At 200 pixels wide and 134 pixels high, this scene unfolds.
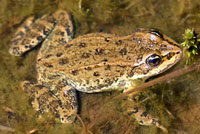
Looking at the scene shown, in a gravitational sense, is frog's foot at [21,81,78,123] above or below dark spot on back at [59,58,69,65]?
below

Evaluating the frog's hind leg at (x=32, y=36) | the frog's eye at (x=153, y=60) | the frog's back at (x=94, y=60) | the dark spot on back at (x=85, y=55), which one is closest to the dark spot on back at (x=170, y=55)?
the frog's eye at (x=153, y=60)

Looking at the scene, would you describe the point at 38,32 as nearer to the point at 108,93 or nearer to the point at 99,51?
the point at 99,51

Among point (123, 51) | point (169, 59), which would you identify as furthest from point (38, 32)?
point (169, 59)

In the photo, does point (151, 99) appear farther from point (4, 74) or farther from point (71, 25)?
point (4, 74)

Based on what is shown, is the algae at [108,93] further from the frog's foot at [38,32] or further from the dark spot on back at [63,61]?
the dark spot on back at [63,61]

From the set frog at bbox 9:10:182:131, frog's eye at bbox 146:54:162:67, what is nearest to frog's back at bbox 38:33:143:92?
frog at bbox 9:10:182:131

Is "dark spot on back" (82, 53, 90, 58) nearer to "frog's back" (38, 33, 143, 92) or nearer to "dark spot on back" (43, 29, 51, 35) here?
"frog's back" (38, 33, 143, 92)
